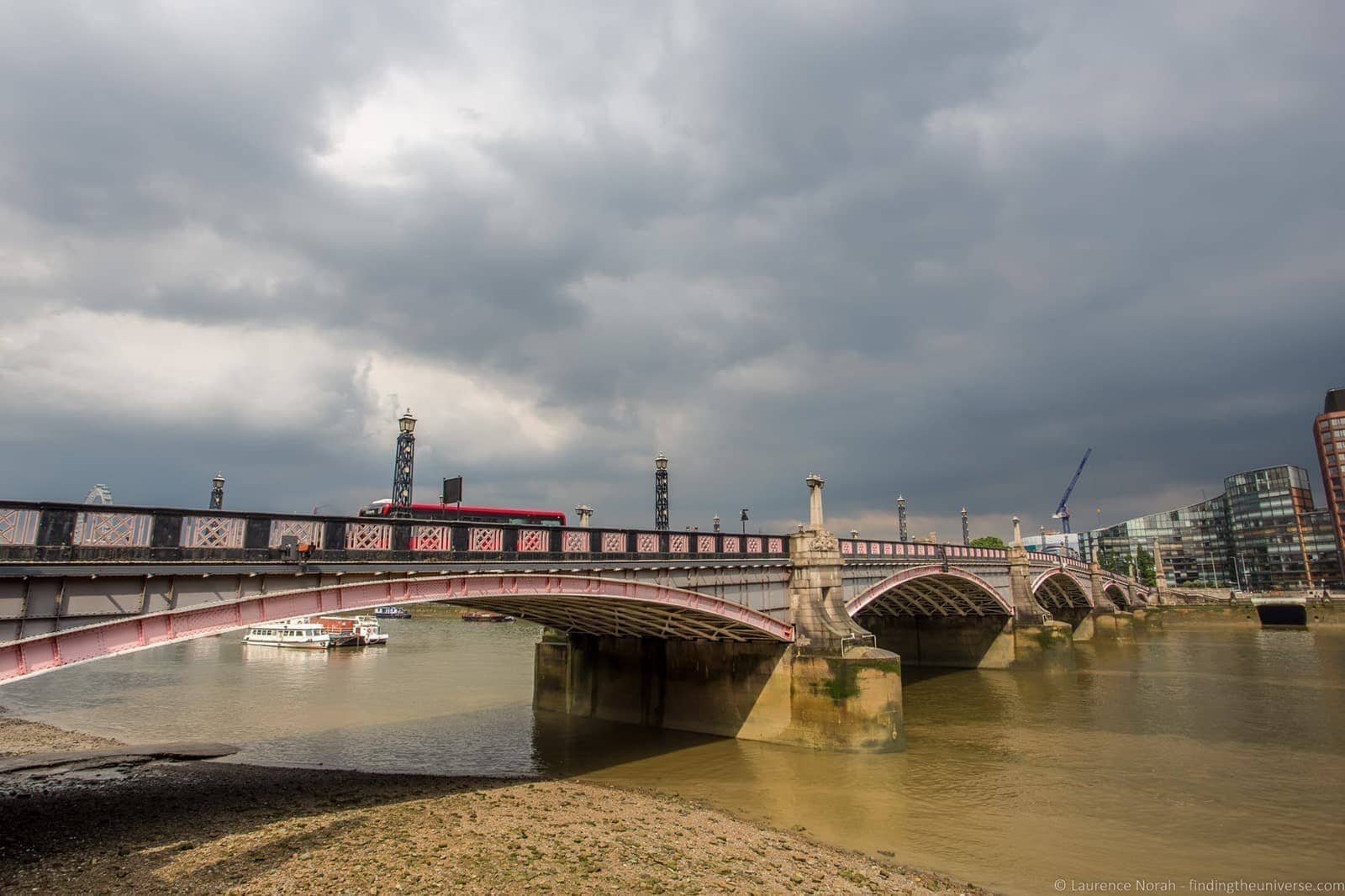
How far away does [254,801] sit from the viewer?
54.3 feet


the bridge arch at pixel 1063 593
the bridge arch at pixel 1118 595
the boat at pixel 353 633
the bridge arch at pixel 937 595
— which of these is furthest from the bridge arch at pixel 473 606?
the bridge arch at pixel 1118 595

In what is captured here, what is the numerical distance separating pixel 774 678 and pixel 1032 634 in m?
30.1

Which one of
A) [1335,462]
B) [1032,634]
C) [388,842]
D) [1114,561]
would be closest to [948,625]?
[1032,634]

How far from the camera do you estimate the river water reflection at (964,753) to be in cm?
1520

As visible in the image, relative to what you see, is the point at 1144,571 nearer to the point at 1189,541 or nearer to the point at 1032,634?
the point at 1189,541

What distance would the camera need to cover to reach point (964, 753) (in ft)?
77.2

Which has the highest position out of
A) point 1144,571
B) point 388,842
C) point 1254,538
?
point 1254,538

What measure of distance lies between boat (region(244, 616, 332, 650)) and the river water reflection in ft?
43.3

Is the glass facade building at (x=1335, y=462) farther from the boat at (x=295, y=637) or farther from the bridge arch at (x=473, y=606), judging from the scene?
the boat at (x=295, y=637)

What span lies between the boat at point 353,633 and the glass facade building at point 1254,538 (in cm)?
10111

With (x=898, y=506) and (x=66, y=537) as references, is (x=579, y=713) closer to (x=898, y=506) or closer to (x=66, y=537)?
(x=66, y=537)

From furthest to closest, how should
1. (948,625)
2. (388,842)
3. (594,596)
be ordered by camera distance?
1. (948,625)
2. (594,596)
3. (388,842)

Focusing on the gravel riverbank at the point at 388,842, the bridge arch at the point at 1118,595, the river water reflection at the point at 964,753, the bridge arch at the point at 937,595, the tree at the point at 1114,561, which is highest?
the tree at the point at 1114,561

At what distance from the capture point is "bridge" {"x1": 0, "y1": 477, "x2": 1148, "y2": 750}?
10445 mm
